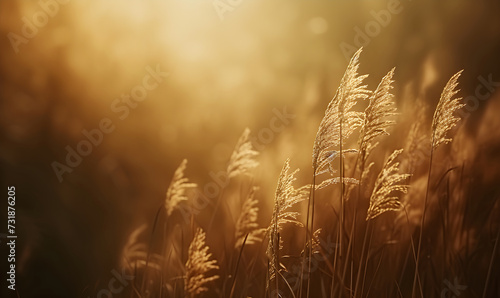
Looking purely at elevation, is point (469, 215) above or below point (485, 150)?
below

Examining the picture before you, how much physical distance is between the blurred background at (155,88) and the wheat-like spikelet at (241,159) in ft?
0.28

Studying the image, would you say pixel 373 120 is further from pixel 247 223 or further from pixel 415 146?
pixel 247 223

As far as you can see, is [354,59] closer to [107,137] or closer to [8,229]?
[107,137]

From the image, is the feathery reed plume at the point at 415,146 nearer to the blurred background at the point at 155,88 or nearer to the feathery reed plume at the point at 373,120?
the blurred background at the point at 155,88

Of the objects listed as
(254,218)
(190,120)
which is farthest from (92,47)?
(254,218)

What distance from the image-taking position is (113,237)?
2.11 metres

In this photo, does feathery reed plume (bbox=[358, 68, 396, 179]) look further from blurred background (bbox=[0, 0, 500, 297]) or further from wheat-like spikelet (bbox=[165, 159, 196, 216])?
wheat-like spikelet (bbox=[165, 159, 196, 216])

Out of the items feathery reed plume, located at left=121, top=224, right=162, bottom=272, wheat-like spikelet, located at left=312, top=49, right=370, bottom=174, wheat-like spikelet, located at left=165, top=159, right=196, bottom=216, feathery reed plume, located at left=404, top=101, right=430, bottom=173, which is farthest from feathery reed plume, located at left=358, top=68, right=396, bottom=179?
feathery reed plume, located at left=121, top=224, right=162, bottom=272

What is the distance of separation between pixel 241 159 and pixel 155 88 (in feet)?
1.59

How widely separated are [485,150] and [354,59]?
0.77 m

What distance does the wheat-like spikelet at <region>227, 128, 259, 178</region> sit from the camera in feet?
6.77

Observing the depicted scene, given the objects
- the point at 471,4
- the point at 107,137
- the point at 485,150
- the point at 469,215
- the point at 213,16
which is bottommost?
the point at 469,215

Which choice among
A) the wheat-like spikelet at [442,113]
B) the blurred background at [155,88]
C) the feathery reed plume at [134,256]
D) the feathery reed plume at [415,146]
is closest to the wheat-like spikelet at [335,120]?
the wheat-like spikelet at [442,113]

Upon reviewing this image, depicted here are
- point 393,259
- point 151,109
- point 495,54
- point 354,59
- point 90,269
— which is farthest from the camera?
point 151,109
